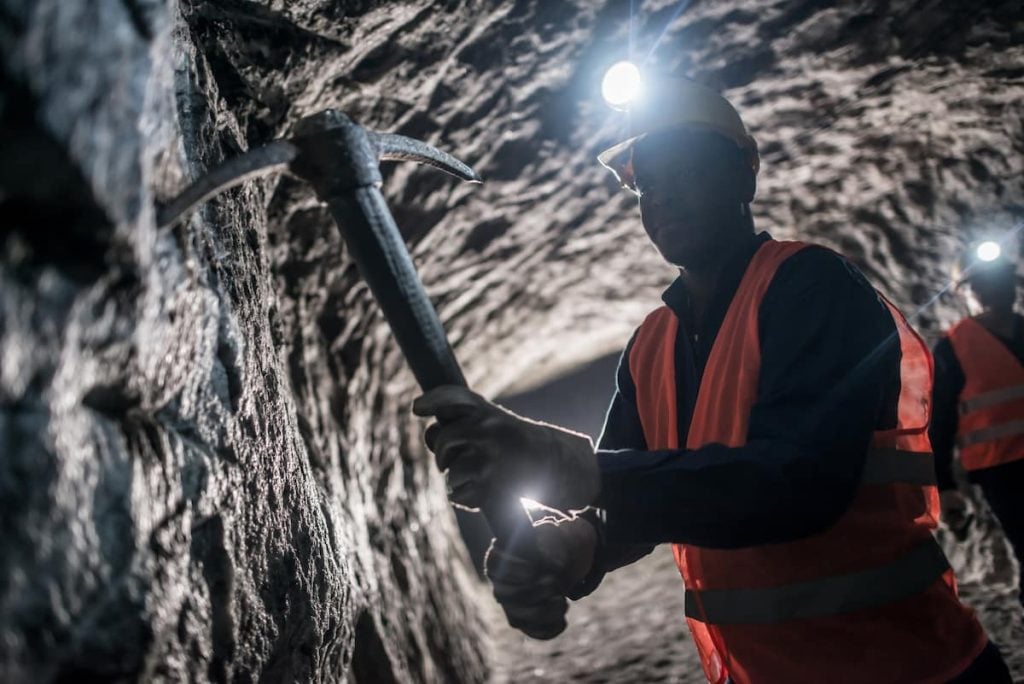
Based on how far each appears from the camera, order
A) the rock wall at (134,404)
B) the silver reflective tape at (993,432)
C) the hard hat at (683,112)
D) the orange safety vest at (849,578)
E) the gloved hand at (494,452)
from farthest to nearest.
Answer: the silver reflective tape at (993,432) → the hard hat at (683,112) → the orange safety vest at (849,578) → the gloved hand at (494,452) → the rock wall at (134,404)

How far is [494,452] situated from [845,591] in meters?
0.70

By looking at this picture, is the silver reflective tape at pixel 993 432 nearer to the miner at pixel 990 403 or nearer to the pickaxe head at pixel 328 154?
the miner at pixel 990 403

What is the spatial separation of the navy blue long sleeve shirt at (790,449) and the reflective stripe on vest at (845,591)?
0.19 m

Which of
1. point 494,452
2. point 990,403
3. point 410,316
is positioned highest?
point 410,316

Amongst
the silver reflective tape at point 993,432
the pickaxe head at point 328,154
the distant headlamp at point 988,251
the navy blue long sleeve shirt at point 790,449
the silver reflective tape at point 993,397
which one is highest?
the distant headlamp at point 988,251

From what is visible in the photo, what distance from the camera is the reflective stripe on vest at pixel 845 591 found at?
123cm

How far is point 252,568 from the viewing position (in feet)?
3.66

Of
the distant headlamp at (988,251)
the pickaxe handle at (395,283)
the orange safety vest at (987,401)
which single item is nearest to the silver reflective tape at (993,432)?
the orange safety vest at (987,401)

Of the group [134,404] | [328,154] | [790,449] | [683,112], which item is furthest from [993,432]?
[134,404]

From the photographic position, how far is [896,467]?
49.5 inches

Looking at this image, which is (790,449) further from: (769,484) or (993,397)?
(993,397)

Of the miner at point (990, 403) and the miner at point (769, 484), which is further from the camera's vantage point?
the miner at point (990, 403)

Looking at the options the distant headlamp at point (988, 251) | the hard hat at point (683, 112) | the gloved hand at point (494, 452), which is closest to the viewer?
the gloved hand at point (494, 452)

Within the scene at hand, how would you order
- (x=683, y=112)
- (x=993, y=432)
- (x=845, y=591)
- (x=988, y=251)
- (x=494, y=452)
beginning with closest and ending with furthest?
(x=494, y=452), (x=845, y=591), (x=683, y=112), (x=993, y=432), (x=988, y=251)
